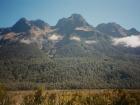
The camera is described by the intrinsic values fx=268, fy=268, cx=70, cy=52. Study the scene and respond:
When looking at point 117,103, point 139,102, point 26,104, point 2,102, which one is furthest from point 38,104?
point 139,102

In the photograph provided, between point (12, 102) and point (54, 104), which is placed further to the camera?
point (12, 102)

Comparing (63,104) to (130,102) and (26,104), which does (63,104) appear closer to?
(26,104)

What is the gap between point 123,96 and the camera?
2719 inches

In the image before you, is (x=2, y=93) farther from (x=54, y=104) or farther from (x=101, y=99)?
(x=101, y=99)

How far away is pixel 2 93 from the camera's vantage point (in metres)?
65.3

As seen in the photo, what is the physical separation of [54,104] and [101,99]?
41.2 ft

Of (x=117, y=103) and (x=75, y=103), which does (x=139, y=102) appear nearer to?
(x=117, y=103)

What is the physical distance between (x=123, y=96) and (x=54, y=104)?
18.2 m

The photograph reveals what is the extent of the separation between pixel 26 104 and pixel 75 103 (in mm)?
11645

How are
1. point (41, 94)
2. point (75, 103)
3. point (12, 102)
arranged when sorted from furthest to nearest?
point (12, 102) → point (41, 94) → point (75, 103)

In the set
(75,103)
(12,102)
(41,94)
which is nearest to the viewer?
(75,103)

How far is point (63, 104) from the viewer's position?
210 ft

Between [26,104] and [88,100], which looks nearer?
[26,104]

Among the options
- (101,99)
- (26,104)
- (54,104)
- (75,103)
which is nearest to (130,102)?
(101,99)
